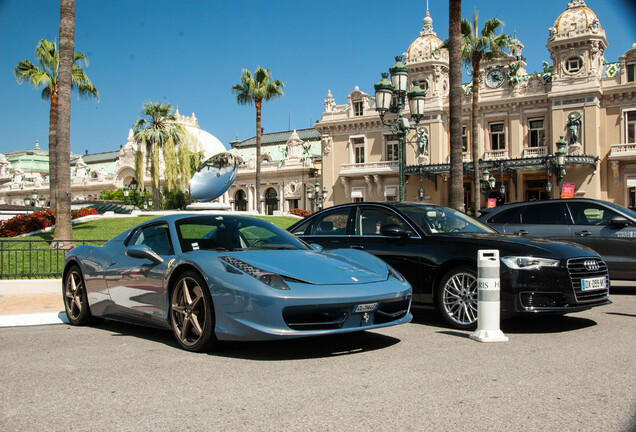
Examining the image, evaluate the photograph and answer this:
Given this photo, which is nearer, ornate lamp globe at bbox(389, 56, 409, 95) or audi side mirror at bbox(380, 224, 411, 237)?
audi side mirror at bbox(380, 224, 411, 237)

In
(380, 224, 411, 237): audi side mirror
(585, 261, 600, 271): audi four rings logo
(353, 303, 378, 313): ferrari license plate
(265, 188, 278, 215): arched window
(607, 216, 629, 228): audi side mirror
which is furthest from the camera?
(265, 188, 278, 215): arched window

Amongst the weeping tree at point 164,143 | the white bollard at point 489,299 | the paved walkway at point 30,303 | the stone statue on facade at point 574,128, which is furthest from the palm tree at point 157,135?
the white bollard at point 489,299

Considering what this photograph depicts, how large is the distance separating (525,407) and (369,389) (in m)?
0.99

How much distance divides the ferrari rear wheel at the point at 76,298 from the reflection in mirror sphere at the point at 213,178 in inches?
1077

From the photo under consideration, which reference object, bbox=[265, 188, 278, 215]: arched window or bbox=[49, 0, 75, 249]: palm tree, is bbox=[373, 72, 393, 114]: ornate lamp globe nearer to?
bbox=[49, 0, 75, 249]: palm tree

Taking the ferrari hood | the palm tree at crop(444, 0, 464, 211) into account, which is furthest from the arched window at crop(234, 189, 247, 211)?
the ferrari hood

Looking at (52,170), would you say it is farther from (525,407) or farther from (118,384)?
(525,407)

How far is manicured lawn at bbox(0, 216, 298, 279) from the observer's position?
12.3m

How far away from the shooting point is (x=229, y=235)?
6141 millimetres

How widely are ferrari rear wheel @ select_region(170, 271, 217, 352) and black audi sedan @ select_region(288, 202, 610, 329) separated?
2.70m

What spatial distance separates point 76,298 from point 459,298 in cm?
443

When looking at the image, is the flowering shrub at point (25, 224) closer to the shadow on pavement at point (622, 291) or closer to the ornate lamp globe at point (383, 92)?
the ornate lamp globe at point (383, 92)

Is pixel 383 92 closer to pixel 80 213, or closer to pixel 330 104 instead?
pixel 80 213

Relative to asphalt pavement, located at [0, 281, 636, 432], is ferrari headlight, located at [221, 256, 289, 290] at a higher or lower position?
higher
